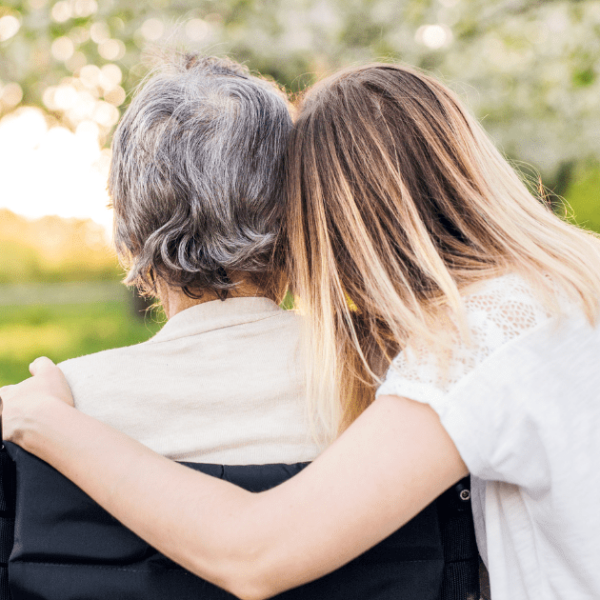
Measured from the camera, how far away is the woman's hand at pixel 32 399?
1317 millimetres

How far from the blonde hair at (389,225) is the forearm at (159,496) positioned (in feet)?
1.13

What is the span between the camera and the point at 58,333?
41.1 ft

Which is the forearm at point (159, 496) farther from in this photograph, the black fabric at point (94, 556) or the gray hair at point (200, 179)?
the gray hair at point (200, 179)

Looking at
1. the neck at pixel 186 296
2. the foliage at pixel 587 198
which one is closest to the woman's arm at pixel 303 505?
the neck at pixel 186 296

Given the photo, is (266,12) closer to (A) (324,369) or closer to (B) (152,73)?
(B) (152,73)

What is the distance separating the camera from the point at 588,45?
5898mm

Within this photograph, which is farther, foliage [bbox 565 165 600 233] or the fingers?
foliage [bbox 565 165 600 233]

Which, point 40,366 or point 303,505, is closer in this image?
point 303,505

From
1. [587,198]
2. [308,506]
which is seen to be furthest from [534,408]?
[587,198]

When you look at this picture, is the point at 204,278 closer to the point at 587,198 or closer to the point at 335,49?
the point at 335,49

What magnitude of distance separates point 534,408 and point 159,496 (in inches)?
26.5

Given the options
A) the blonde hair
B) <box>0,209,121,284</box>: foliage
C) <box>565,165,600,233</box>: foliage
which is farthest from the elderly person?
<box>0,209,121,284</box>: foliage

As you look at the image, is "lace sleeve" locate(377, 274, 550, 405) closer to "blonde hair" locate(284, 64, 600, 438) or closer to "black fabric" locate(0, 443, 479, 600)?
"blonde hair" locate(284, 64, 600, 438)

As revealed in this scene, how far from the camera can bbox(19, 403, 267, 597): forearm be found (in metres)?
1.13
